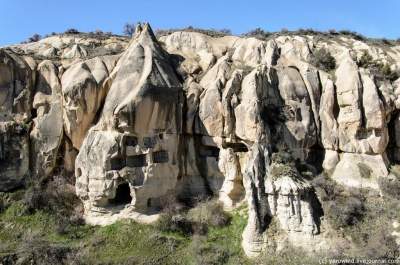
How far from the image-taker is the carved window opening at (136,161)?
56.7 ft

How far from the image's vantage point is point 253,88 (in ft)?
57.2

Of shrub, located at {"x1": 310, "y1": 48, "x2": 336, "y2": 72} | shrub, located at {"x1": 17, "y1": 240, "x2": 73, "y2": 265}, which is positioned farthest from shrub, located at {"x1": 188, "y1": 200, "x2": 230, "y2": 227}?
shrub, located at {"x1": 310, "y1": 48, "x2": 336, "y2": 72}

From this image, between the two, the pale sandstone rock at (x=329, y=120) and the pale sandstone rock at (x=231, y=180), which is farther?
the pale sandstone rock at (x=329, y=120)

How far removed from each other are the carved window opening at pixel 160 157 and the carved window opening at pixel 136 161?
19.9 inches

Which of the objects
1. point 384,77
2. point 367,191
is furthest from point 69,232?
point 384,77

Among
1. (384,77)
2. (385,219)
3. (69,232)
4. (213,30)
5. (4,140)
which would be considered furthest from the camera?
(213,30)

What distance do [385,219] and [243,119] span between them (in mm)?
6992

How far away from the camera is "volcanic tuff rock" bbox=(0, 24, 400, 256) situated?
1694cm

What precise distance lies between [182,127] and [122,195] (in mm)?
4286

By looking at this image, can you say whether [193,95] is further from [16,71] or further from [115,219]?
[16,71]

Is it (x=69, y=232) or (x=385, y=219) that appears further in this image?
(x=69, y=232)

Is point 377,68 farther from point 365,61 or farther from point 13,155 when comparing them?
point 13,155

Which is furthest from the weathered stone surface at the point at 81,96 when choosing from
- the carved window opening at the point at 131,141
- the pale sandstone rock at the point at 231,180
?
the pale sandstone rock at the point at 231,180

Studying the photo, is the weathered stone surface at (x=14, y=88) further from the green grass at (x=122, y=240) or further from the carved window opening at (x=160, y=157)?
the carved window opening at (x=160, y=157)
